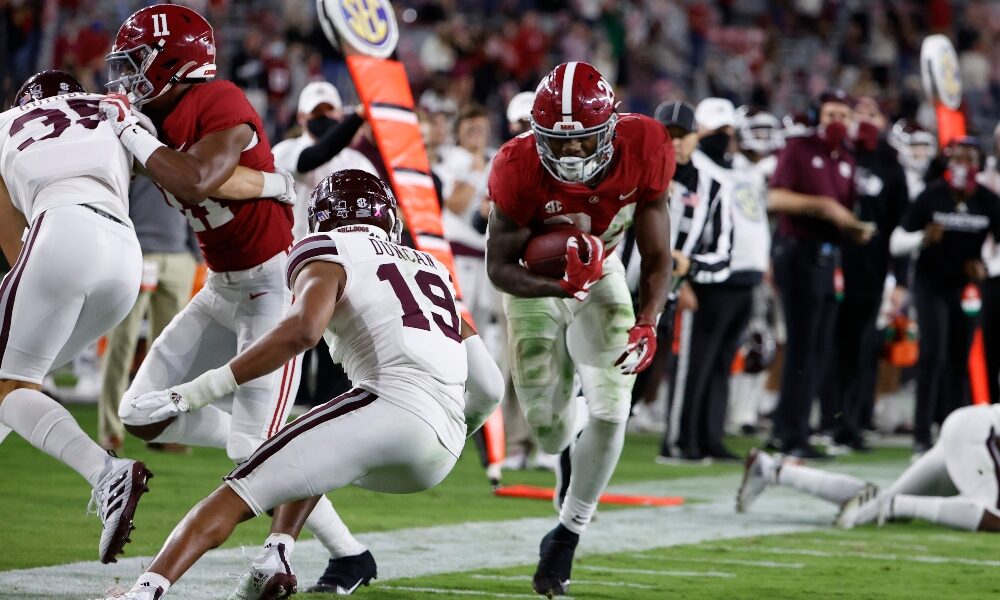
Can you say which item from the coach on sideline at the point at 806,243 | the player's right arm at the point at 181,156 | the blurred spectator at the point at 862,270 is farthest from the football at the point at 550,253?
the blurred spectator at the point at 862,270

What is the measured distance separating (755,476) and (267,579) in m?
3.44

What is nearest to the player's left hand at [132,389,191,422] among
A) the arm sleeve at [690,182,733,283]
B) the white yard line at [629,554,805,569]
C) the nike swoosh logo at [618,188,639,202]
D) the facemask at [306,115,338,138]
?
the nike swoosh logo at [618,188,639,202]

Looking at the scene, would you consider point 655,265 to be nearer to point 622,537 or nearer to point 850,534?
point 622,537

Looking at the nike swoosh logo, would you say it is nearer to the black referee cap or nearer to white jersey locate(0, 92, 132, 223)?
white jersey locate(0, 92, 132, 223)

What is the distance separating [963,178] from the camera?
31.6 feet

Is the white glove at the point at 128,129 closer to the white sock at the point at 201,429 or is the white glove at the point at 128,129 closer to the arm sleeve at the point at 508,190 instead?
the white sock at the point at 201,429

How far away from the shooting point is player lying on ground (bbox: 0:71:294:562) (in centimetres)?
439

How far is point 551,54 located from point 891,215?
849 cm

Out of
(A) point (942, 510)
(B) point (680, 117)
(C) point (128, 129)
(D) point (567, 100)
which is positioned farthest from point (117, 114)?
(A) point (942, 510)

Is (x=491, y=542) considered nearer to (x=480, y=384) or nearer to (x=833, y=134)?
(x=480, y=384)

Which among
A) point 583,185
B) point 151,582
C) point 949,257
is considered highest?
point 583,185

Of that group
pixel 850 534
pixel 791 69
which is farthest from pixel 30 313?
pixel 791 69

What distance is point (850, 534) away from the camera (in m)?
6.59

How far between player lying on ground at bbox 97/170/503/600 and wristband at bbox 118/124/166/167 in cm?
61
